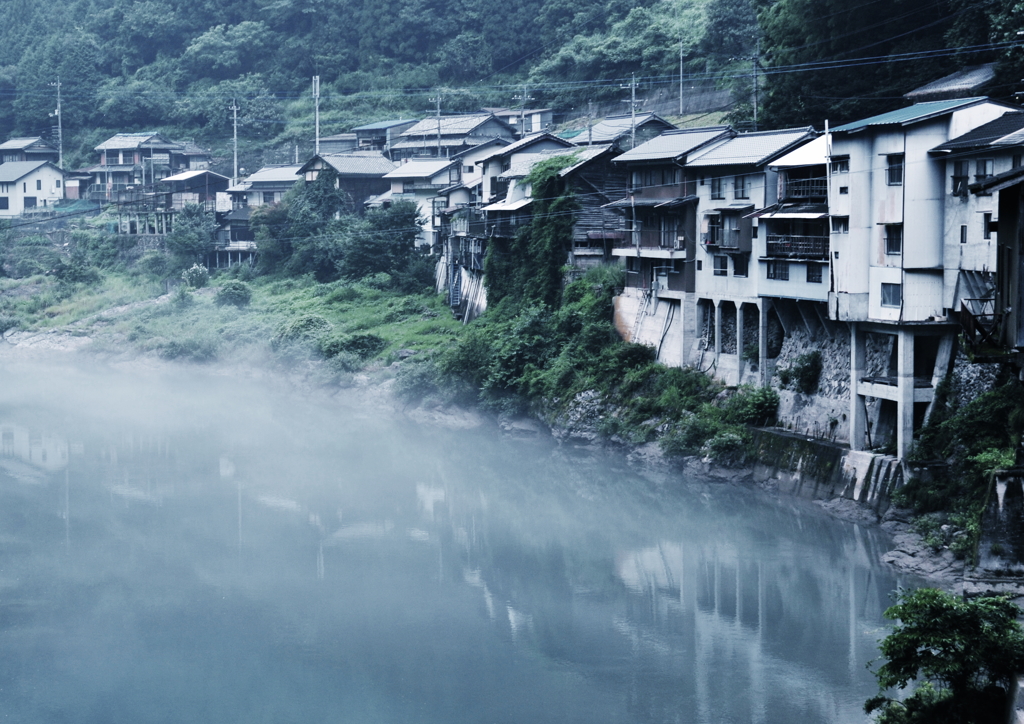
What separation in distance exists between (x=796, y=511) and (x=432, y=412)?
11602mm

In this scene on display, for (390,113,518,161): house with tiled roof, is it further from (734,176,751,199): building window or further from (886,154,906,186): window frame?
(886,154,906,186): window frame

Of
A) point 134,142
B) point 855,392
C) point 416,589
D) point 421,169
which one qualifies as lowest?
point 416,589

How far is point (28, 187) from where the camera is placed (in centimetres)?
5678

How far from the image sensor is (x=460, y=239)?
36.9 meters

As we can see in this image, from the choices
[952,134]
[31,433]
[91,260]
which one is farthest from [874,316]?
[91,260]

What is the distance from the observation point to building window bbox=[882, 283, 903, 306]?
19.7m

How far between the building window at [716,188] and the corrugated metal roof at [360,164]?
22.4 m

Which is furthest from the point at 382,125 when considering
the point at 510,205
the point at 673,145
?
the point at 673,145

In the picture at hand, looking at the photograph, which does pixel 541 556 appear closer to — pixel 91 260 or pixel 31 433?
pixel 31 433

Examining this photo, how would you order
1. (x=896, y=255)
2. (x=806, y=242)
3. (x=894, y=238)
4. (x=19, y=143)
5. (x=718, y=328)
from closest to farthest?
1. (x=896, y=255)
2. (x=894, y=238)
3. (x=806, y=242)
4. (x=718, y=328)
5. (x=19, y=143)

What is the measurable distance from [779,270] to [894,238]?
3.67m

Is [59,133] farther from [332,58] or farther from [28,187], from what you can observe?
[332,58]

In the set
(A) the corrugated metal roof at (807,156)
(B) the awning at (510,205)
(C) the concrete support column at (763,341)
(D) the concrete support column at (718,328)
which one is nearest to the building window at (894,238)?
(A) the corrugated metal roof at (807,156)

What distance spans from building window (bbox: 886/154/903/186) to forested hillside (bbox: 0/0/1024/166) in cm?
1394
